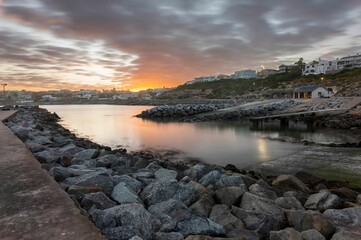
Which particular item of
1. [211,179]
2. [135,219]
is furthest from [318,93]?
[135,219]

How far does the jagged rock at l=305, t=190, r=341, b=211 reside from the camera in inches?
180

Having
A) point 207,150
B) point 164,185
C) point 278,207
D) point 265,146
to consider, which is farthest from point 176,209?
point 265,146

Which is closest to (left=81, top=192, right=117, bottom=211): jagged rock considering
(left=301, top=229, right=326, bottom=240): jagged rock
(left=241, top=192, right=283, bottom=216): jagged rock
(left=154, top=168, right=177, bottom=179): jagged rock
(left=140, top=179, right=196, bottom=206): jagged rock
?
(left=140, top=179, right=196, bottom=206): jagged rock

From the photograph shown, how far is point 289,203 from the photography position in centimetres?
454

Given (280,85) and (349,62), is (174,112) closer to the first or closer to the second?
(280,85)

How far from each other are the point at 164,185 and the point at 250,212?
1.25m

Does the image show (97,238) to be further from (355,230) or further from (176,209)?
(355,230)

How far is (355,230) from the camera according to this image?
151 inches

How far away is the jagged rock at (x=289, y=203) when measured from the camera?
445 centimetres

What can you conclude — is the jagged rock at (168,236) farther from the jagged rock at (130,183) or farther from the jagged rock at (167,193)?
the jagged rock at (130,183)

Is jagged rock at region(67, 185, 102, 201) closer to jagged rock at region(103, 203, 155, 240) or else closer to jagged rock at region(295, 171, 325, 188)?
jagged rock at region(103, 203, 155, 240)

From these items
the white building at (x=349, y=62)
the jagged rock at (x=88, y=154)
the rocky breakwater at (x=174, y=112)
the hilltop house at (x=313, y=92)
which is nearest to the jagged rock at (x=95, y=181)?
the jagged rock at (x=88, y=154)

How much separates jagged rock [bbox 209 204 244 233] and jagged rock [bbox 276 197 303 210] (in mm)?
950

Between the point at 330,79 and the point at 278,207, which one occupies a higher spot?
the point at 330,79
